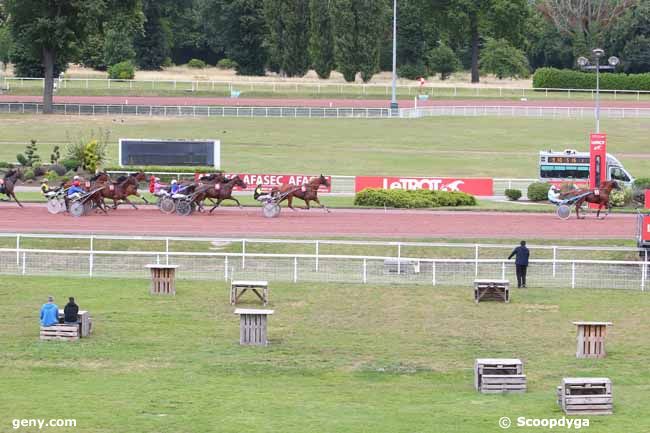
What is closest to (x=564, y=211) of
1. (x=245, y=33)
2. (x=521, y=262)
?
(x=521, y=262)

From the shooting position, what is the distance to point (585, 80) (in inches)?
3388

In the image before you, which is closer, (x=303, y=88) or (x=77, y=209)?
(x=77, y=209)

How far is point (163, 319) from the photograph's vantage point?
22656mm

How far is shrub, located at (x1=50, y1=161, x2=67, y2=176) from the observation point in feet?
145

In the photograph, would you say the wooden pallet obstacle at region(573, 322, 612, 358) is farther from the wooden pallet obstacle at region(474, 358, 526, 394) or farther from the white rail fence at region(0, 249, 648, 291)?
the white rail fence at region(0, 249, 648, 291)

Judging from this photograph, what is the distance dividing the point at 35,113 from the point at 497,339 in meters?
53.0

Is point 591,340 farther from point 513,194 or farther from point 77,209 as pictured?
point 513,194

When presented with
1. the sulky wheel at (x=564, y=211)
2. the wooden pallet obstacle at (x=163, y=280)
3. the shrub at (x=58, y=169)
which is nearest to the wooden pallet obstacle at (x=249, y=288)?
the wooden pallet obstacle at (x=163, y=280)

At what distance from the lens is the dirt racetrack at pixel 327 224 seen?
32.5 meters

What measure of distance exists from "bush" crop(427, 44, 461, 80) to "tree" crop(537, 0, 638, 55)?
846cm

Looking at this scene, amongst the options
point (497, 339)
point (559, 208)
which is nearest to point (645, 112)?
point (559, 208)

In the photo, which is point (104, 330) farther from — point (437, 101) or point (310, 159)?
point (437, 101)

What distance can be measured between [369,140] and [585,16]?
41.9 metres

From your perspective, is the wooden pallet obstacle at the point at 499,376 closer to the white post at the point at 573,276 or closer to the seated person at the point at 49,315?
the seated person at the point at 49,315
